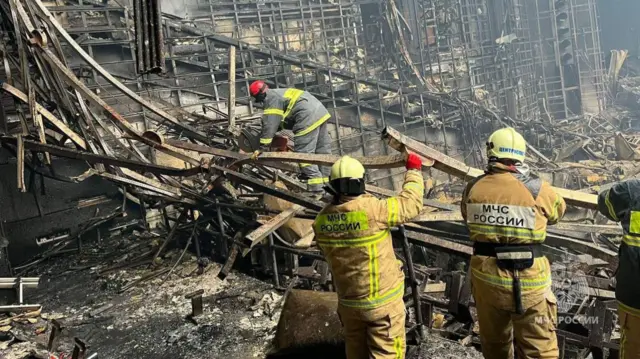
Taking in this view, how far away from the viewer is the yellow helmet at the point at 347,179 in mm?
3096

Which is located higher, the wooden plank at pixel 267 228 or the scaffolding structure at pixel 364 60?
the scaffolding structure at pixel 364 60

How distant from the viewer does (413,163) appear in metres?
3.38

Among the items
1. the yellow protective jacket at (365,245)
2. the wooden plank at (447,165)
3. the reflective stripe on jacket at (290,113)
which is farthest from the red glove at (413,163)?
the reflective stripe on jacket at (290,113)

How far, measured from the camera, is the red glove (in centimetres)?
338

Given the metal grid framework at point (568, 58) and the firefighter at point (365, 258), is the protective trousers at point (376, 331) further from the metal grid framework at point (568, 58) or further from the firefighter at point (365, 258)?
the metal grid framework at point (568, 58)

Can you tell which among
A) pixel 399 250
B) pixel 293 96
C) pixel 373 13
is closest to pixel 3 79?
pixel 293 96

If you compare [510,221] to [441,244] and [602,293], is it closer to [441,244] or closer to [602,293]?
[441,244]

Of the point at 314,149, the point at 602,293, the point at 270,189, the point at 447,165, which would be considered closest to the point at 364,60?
the point at 314,149

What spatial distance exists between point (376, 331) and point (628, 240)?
1681 millimetres

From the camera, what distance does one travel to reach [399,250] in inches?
199

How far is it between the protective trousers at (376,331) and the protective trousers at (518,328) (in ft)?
1.86

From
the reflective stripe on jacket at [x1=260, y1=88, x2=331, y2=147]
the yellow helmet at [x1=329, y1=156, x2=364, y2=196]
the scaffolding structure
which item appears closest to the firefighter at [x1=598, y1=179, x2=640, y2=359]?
the yellow helmet at [x1=329, y1=156, x2=364, y2=196]

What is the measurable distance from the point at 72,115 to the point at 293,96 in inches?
128

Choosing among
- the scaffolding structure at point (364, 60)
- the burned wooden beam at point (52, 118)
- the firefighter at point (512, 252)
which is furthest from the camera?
the scaffolding structure at point (364, 60)
